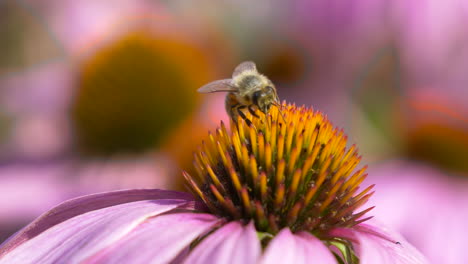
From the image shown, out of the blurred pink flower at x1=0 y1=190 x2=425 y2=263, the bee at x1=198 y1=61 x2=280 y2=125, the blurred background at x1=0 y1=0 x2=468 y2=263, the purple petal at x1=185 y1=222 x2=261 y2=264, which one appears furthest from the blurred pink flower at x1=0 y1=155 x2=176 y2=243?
the purple petal at x1=185 y1=222 x2=261 y2=264

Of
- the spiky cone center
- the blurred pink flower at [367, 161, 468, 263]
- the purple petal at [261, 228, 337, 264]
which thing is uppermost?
the spiky cone center

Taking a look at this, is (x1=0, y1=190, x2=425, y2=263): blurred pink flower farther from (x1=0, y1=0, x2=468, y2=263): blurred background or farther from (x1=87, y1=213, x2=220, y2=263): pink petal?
(x1=0, y1=0, x2=468, y2=263): blurred background

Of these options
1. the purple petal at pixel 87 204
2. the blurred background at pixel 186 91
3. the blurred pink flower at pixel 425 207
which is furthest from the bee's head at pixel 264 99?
the blurred background at pixel 186 91

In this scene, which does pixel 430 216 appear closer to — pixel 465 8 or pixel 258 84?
pixel 465 8

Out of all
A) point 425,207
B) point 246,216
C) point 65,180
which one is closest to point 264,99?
point 246,216

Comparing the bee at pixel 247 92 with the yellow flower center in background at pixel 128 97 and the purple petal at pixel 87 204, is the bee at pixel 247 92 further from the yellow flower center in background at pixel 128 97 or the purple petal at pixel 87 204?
the yellow flower center in background at pixel 128 97
